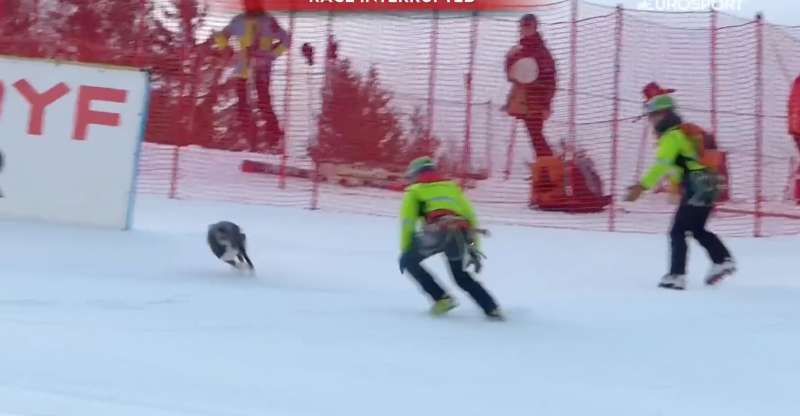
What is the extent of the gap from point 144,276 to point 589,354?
3.51m

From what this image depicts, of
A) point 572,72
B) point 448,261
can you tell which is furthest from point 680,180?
point 572,72

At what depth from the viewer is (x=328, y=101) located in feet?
46.5

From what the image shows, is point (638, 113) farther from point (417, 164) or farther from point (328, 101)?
point (417, 164)

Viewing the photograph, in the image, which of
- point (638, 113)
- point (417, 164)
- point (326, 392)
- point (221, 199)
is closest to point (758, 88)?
point (638, 113)

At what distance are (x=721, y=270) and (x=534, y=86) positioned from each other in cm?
512

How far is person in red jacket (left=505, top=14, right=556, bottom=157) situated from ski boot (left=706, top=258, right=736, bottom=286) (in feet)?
15.9

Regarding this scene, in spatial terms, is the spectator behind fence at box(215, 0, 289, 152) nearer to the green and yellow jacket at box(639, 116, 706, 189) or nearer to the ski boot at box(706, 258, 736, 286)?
the green and yellow jacket at box(639, 116, 706, 189)

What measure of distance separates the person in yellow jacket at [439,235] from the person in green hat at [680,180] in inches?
74.2

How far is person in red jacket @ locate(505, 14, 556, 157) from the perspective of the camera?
13.7m

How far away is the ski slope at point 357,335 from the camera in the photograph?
18.2 ft

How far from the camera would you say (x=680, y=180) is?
9.07 metres

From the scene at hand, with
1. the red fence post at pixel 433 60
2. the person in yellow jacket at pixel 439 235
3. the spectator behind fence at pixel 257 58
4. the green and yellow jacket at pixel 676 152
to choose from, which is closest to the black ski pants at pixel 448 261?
the person in yellow jacket at pixel 439 235

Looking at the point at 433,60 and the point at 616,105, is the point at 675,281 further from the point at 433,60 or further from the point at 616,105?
the point at 433,60

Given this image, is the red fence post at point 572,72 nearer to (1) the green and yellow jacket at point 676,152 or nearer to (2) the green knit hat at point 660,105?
(2) the green knit hat at point 660,105
